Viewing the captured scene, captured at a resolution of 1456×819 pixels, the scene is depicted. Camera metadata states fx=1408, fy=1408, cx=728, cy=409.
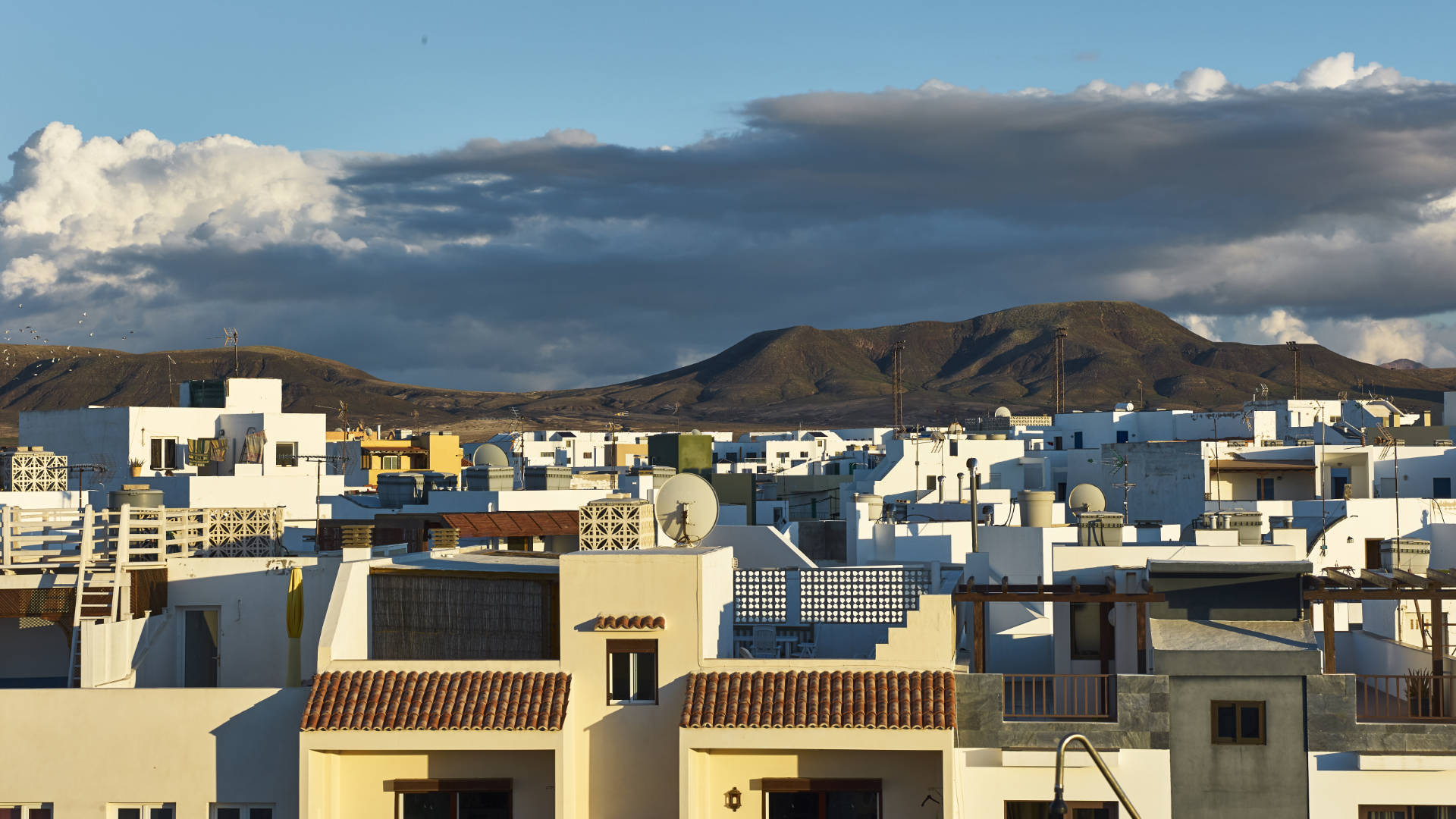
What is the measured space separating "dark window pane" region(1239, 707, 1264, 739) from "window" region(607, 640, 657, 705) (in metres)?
Answer: 8.62

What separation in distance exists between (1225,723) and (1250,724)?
334 mm

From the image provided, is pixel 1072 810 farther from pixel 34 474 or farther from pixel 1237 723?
pixel 34 474

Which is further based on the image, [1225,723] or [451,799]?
[451,799]

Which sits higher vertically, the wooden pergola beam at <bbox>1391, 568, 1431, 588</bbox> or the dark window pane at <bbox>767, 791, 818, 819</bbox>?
the wooden pergola beam at <bbox>1391, 568, 1431, 588</bbox>

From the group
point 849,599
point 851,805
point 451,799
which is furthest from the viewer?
point 849,599

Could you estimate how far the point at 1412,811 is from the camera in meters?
20.2

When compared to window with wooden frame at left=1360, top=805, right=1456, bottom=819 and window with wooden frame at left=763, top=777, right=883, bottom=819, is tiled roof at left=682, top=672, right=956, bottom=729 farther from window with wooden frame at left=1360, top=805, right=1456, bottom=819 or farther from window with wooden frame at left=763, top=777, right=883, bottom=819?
window with wooden frame at left=1360, top=805, right=1456, bottom=819

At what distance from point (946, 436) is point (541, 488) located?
33.2 m

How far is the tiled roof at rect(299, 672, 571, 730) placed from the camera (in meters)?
20.7

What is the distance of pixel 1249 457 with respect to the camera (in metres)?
59.4

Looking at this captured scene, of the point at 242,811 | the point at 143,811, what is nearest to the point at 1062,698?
the point at 242,811

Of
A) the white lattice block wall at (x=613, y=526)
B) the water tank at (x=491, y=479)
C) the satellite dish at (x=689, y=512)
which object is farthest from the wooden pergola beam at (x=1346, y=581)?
the water tank at (x=491, y=479)

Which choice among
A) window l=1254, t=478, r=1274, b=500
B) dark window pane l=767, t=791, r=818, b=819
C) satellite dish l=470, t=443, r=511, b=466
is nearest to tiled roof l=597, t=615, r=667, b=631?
dark window pane l=767, t=791, r=818, b=819

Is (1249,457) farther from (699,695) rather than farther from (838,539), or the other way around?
(699,695)
